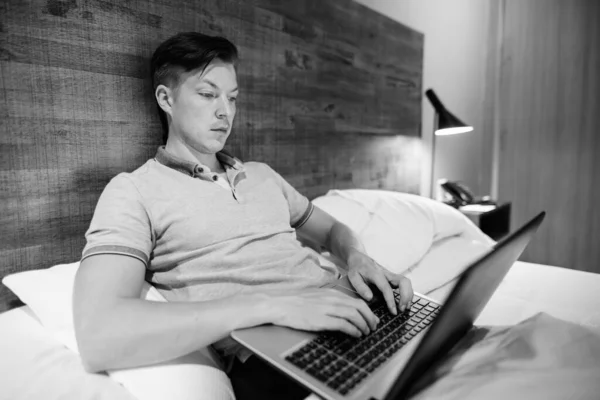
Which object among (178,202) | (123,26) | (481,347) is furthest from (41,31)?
(481,347)

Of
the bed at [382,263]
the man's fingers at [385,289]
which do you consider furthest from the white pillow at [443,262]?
the man's fingers at [385,289]

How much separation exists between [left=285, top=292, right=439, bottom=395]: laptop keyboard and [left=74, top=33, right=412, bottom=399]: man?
2cm

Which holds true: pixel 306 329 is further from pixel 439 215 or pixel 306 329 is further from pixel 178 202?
pixel 439 215

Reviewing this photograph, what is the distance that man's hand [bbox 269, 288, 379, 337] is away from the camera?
698mm

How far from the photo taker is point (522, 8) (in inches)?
113

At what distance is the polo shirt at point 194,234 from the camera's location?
822mm

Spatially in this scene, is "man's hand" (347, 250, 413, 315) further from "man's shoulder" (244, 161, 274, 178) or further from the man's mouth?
the man's mouth

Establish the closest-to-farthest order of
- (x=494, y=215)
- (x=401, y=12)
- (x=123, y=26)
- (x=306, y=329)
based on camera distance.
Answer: (x=306, y=329) < (x=123, y=26) < (x=401, y=12) < (x=494, y=215)

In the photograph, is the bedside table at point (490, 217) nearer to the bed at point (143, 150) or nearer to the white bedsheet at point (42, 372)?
the bed at point (143, 150)

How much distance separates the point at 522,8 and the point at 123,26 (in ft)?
9.74

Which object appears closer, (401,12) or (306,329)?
(306,329)

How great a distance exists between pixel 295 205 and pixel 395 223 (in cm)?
40

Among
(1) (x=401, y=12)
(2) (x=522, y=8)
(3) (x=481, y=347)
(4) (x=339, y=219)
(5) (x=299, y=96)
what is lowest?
(3) (x=481, y=347)

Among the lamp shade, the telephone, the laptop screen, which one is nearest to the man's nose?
the laptop screen
